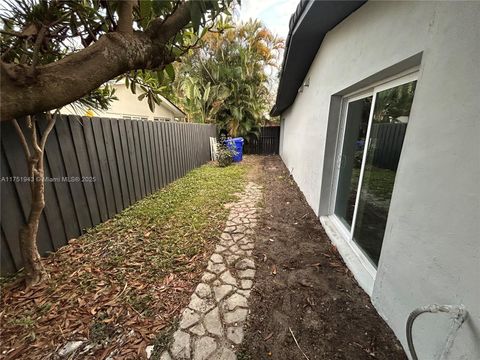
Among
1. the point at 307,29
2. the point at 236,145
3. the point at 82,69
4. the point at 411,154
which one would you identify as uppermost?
the point at 307,29

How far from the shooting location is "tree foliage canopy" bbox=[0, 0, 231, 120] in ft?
3.26

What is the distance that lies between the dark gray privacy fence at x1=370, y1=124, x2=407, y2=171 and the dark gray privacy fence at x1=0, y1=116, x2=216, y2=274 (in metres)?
3.97

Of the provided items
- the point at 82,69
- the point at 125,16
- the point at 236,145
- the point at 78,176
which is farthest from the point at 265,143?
the point at 82,69

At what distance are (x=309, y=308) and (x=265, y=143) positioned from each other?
12928 mm

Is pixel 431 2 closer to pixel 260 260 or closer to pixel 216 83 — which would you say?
pixel 260 260

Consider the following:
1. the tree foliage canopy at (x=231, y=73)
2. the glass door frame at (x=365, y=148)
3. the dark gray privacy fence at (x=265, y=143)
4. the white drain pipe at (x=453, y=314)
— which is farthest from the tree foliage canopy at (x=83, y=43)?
the dark gray privacy fence at (x=265, y=143)

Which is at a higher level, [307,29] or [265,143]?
[307,29]

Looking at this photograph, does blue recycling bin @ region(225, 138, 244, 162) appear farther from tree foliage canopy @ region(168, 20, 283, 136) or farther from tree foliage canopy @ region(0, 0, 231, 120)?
tree foliage canopy @ region(0, 0, 231, 120)

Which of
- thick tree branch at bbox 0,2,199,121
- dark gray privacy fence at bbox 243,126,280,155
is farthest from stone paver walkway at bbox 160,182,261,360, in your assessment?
dark gray privacy fence at bbox 243,126,280,155

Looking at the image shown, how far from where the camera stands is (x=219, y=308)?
1981 millimetres

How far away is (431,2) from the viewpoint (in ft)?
4.39

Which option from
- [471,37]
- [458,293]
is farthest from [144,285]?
[471,37]

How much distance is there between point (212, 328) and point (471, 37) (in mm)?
2672

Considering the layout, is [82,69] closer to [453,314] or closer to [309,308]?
[453,314]
